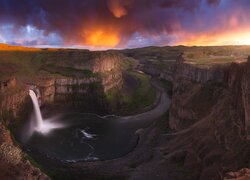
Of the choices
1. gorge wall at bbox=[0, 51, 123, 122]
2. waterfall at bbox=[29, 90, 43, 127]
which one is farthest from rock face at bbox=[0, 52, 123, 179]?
waterfall at bbox=[29, 90, 43, 127]

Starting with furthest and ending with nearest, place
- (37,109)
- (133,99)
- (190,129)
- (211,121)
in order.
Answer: (133,99) < (37,109) < (190,129) < (211,121)

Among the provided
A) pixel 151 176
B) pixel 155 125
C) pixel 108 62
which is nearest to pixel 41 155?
pixel 151 176

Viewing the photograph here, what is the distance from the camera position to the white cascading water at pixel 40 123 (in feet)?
326

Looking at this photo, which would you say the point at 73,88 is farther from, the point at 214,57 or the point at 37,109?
the point at 214,57

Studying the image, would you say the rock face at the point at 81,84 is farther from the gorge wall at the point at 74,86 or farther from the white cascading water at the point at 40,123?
the white cascading water at the point at 40,123

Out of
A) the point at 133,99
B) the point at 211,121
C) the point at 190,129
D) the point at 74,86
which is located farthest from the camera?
the point at 133,99

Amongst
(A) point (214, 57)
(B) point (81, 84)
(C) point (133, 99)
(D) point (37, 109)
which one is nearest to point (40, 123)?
(D) point (37, 109)

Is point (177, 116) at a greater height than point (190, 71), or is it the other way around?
point (190, 71)

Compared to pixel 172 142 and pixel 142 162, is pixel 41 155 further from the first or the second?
pixel 172 142

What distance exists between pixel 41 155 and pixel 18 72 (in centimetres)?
5631

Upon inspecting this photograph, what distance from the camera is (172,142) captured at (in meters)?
78.9

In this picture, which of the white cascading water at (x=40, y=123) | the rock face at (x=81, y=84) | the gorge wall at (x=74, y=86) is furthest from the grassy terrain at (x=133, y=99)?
the white cascading water at (x=40, y=123)

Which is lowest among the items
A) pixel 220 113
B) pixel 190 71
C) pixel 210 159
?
pixel 210 159

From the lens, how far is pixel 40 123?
104750mm
